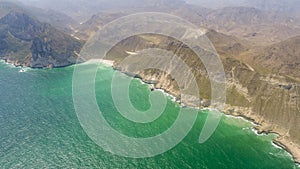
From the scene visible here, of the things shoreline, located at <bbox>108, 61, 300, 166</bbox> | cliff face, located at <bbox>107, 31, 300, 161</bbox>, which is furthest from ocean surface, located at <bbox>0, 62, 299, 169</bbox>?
cliff face, located at <bbox>107, 31, 300, 161</bbox>

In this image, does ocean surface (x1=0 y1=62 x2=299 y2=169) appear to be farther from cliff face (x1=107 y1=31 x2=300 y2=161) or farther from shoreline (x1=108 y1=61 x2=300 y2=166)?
cliff face (x1=107 y1=31 x2=300 y2=161)

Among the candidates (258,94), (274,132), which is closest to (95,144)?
(274,132)

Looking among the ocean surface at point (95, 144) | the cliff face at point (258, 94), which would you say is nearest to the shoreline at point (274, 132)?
the cliff face at point (258, 94)

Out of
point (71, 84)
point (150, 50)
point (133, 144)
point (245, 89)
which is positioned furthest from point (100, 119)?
point (150, 50)

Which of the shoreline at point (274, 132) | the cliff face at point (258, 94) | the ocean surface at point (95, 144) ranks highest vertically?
the cliff face at point (258, 94)

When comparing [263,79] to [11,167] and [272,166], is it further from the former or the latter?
[11,167]

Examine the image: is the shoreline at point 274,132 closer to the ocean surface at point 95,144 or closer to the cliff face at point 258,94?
the cliff face at point 258,94

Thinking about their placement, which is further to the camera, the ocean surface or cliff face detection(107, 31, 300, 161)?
cliff face detection(107, 31, 300, 161)

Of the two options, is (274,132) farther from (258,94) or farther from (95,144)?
(95,144)
